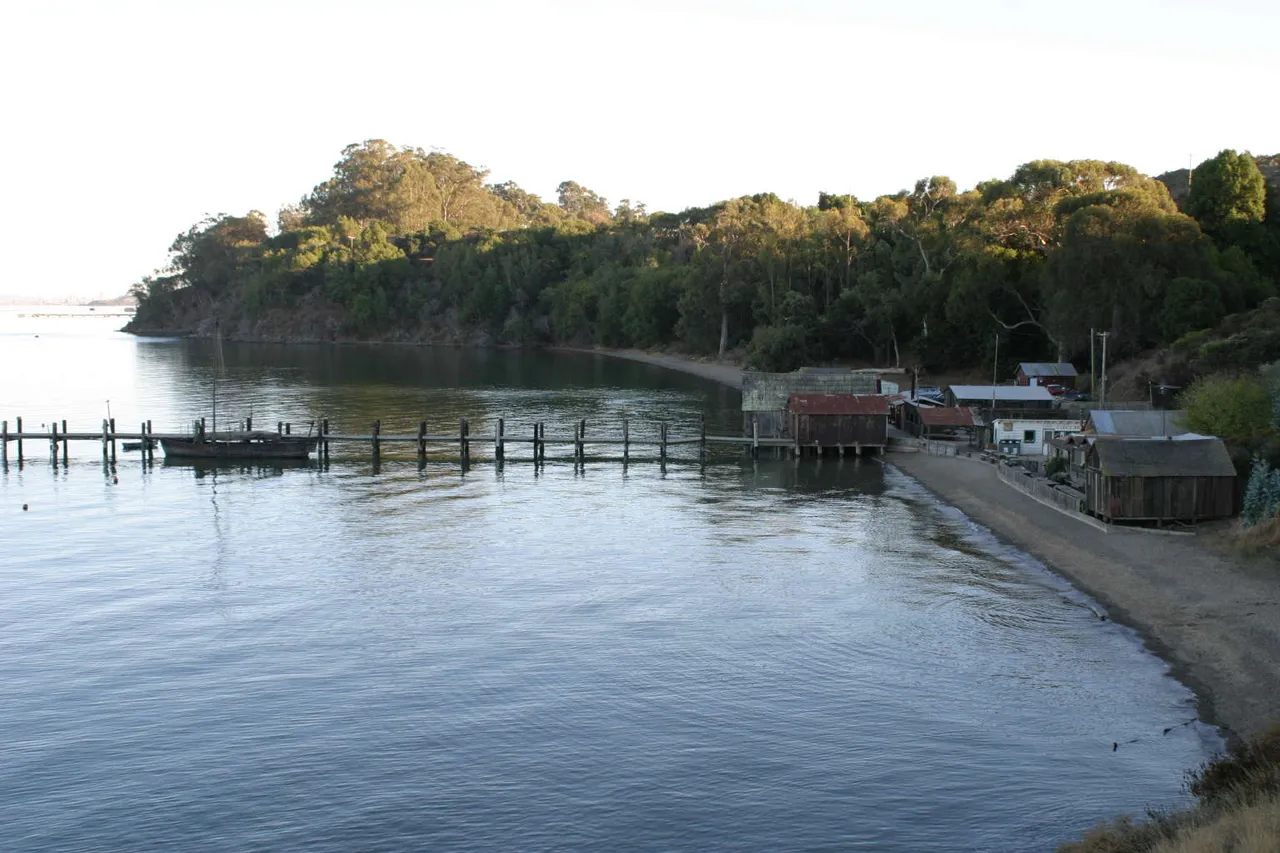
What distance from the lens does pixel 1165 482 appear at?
145 ft

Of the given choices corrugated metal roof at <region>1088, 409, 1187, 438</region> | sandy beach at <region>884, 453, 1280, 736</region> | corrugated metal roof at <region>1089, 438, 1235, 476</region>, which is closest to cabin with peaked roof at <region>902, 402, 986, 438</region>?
corrugated metal roof at <region>1088, 409, 1187, 438</region>

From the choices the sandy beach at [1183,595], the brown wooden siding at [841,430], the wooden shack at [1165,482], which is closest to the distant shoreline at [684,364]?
the brown wooden siding at [841,430]

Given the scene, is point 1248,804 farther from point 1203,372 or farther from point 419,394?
point 419,394

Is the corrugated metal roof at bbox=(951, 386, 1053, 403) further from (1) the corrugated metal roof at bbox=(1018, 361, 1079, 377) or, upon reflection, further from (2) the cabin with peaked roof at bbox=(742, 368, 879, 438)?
(1) the corrugated metal roof at bbox=(1018, 361, 1079, 377)

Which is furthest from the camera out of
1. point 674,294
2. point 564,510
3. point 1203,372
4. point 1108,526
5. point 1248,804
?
point 674,294

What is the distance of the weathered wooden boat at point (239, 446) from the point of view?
224 ft

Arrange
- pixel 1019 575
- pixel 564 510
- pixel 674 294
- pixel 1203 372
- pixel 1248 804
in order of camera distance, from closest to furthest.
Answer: pixel 1248 804 → pixel 1019 575 → pixel 564 510 → pixel 1203 372 → pixel 674 294

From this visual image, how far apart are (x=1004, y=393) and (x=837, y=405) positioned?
11481mm

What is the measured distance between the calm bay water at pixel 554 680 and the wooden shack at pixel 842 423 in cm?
1050

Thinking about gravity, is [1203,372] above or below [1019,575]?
above

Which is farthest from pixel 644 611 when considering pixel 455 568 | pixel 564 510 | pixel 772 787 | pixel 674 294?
pixel 674 294

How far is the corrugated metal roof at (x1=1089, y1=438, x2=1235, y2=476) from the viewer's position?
44.4 m

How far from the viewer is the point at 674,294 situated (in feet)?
493

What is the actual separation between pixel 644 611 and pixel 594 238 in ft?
503
